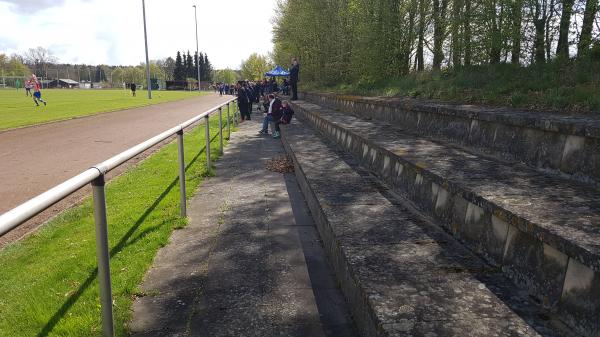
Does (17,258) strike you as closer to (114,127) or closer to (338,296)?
(338,296)

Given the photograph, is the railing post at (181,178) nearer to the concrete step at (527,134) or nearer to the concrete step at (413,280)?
the concrete step at (413,280)

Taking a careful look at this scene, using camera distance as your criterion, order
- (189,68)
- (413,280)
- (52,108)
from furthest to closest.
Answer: (189,68) → (52,108) → (413,280)

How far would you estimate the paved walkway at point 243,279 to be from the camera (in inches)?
104

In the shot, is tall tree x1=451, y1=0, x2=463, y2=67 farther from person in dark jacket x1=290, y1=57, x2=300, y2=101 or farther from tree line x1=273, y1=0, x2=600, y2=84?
person in dark jacket x1=290, y1=57, x2=300, y2=101

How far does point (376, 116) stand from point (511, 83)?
3.27 meters

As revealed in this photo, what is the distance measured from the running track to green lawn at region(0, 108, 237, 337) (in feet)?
4.38

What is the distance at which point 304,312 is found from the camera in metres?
2.77

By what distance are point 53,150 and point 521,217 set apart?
9975mm

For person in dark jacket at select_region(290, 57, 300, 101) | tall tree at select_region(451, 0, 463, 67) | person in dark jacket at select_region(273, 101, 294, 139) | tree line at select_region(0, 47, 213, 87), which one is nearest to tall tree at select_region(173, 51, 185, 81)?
tree line at select_region(0, 47, 213, 87)

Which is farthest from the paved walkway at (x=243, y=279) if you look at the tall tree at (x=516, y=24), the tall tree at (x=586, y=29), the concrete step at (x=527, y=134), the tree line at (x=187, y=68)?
the tree line at (x=187, y=68)

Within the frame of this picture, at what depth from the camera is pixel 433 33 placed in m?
12.8

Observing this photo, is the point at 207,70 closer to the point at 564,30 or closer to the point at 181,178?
the point at 564,30

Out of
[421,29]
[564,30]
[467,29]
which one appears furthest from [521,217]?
[421,29]

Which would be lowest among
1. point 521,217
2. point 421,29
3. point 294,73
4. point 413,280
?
point 413,280
